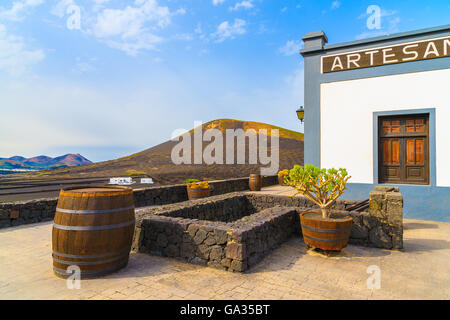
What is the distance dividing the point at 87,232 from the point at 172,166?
29.6 m

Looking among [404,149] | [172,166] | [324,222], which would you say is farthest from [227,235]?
[172,166]

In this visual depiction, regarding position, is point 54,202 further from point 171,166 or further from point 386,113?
point 171,166

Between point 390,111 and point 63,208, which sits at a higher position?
point 390,111

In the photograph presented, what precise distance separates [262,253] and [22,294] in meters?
3.18

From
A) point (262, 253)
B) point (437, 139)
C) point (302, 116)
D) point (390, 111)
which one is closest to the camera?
point (262, 253)

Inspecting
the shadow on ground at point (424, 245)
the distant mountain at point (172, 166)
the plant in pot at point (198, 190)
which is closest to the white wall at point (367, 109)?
the shadow on ground at point (424, 245)

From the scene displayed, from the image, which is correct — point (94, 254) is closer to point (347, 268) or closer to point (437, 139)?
point (347, 268)

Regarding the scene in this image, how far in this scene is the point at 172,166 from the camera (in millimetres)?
32312

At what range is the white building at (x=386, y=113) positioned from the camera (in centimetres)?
736

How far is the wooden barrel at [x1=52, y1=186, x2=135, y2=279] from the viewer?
3.17 meters

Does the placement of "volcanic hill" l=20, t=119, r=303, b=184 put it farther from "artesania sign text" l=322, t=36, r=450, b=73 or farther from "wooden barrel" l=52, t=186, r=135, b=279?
"wooden barrel" l=52, t=186, r=135, b=279

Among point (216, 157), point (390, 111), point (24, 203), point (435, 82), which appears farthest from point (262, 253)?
point (216, 157)

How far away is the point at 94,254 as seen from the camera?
3.21 m
